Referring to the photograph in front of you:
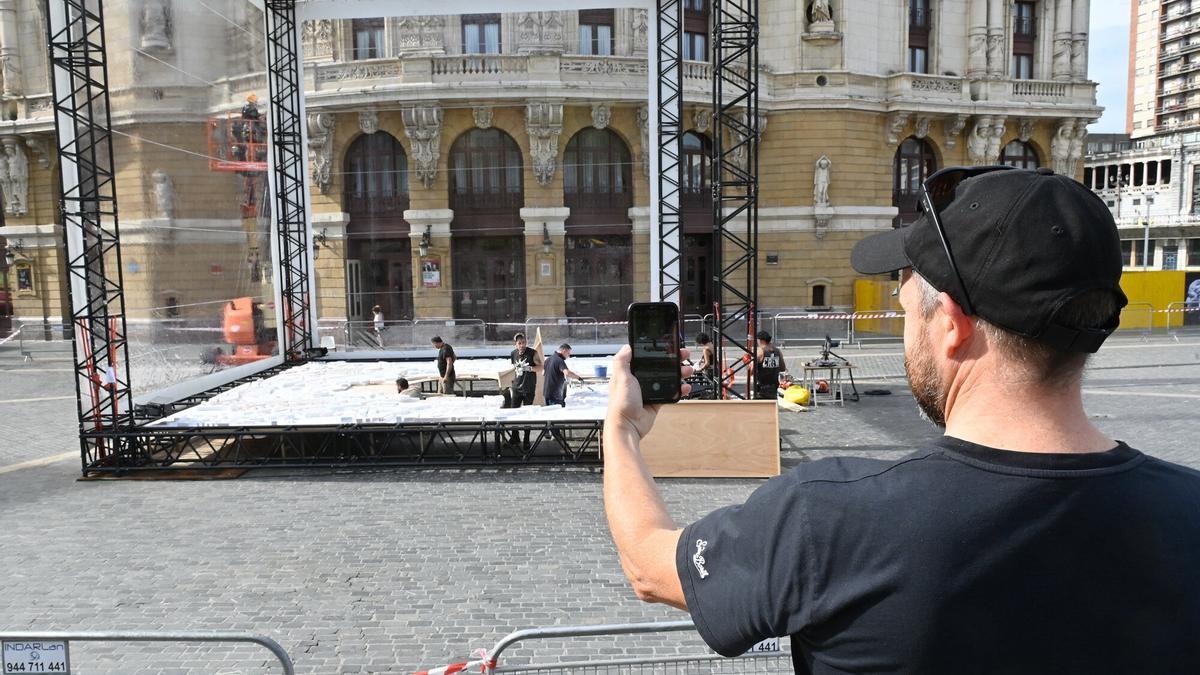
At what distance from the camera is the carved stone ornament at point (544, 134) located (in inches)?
1176

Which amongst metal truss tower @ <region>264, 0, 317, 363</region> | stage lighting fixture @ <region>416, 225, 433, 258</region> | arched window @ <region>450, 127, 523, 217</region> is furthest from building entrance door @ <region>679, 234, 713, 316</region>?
metal truss tower @ <region>264, 0, 317, 363</region>

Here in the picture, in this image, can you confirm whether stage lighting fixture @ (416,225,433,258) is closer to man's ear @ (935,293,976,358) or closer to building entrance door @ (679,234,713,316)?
building entrance door @ (679,234,713,316)

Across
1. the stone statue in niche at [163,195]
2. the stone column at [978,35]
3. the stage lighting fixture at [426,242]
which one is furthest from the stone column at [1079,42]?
the stone statue in niche at [163,195]

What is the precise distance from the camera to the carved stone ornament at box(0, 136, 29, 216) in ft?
108

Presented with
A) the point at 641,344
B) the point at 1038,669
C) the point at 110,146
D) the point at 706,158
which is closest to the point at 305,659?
the point at 641,344

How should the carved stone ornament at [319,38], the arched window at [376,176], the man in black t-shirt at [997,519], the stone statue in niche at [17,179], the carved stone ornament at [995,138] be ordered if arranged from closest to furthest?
the man in black t-shirt at [997,519] → the carved stone ornament at [319,38] → the arched window at [376,176] → the stone statue in niche at [17,179] → the carved stone ornament at [995,138]

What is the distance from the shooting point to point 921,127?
1345 inches

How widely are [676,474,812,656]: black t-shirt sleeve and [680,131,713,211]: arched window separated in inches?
1263

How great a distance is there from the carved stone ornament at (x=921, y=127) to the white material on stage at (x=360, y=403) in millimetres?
22140

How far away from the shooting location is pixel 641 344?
2881mm

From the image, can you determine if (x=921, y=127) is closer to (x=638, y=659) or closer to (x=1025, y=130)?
(x=1025, y=130)

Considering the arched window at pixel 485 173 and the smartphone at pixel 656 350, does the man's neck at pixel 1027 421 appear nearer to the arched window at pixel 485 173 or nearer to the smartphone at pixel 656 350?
the smartphone at pixel 656 350

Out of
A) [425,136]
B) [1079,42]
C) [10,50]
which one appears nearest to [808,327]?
[425,136]

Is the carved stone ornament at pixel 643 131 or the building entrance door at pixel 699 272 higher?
the carved stone ornament at pixel 643 131
